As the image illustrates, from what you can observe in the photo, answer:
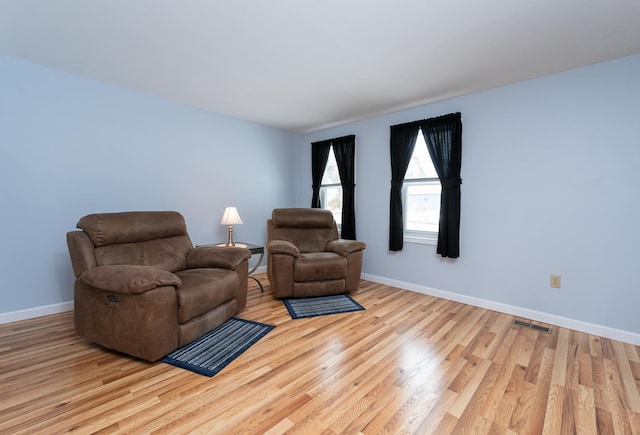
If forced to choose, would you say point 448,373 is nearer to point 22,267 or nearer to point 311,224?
A: point 311,224

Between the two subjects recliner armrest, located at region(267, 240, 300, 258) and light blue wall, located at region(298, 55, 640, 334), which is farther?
recliner armrest, located at region(267, 240, 300, 258)

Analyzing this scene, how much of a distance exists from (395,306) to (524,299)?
1.25 metres

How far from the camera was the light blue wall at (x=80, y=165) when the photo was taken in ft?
8.12

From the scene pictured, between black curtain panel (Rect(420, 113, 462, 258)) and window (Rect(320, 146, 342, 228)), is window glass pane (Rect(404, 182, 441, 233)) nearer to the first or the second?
black curtain panel (Rect(420, 113, 462, 258))

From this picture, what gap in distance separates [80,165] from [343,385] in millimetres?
3164

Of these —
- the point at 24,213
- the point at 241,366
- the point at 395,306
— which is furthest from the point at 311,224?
the point at 24,213

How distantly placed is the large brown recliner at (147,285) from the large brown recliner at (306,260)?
0.48 metres

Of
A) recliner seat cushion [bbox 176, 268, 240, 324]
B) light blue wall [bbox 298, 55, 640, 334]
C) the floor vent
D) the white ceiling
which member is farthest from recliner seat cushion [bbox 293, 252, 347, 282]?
the white ceiling

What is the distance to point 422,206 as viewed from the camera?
11.8 ft

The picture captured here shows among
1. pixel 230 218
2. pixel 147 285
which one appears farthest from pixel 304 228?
pixel 147 285

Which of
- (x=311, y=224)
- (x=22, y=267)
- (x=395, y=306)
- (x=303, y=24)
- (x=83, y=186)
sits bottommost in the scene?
(x=395, y=306)

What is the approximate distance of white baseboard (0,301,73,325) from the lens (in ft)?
8.04

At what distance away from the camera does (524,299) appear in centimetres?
277

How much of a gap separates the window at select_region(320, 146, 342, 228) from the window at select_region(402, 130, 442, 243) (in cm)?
116
